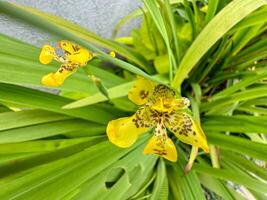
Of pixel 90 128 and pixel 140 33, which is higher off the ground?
pixel 140 33

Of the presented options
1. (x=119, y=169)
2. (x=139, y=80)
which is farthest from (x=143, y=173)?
(x=139, y=80)

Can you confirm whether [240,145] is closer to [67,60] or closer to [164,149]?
[164,149]

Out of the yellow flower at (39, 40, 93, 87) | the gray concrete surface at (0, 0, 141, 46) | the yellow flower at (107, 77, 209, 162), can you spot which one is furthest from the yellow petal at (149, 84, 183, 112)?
the gray concrete surface at (0, 0, 141, 46)

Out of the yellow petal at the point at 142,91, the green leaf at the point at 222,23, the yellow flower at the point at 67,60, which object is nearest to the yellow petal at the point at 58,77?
the yellow flower at the point at 67,60

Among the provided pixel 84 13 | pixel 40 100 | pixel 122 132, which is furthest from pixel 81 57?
pixel 84 13

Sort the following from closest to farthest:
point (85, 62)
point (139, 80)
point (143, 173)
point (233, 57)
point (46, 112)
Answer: point (85, 62) → point (139, 80) → point (46, 112) → point (143, 173) → point (233, 57)

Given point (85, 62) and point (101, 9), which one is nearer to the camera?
point (85, 62)

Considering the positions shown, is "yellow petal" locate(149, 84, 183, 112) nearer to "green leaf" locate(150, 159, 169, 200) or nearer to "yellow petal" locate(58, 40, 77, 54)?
"yellow petal" locate(58, 40, 77, 54)

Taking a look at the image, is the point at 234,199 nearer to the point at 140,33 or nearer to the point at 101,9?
the point at 140,33

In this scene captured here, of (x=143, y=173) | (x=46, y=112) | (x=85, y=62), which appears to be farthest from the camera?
(x=143, y=173)
